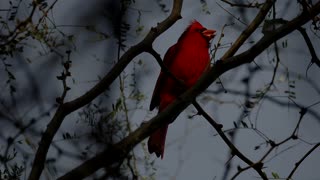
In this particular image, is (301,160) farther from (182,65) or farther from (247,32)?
(182,65)

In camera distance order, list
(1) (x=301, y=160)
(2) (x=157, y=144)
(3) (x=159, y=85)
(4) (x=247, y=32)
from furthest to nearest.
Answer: (3) (x=159, y=85)
(2) (x=157, y=144)
(4) (x=247, y=32)
(1) (x=301, y=160)

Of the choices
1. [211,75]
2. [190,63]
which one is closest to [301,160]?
[211,75]

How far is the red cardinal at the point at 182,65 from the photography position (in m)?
4.21

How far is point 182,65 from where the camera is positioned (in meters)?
4.33

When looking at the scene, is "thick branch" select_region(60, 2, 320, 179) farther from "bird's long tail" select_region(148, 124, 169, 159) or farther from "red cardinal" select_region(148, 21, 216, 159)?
"red cardinal" select_region(148, 21, 216, 159)

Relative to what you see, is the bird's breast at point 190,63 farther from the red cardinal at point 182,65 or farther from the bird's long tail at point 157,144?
the bird's long tail at point 157,144

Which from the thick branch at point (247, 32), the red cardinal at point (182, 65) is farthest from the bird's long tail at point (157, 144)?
the thick branch at point (247, 32)

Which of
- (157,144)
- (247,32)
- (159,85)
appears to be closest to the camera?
(247,32)

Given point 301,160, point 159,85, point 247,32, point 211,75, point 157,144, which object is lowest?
point 301,160

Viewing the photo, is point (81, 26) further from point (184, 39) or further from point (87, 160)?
point (184, 39)

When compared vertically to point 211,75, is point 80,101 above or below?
above

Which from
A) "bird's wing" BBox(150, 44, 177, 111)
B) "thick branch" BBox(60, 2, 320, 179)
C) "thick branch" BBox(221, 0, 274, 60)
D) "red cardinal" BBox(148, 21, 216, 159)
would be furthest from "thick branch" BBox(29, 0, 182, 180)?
"bird's wing" BBox(150, 44, 177, 111)

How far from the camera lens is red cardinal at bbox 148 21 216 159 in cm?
421

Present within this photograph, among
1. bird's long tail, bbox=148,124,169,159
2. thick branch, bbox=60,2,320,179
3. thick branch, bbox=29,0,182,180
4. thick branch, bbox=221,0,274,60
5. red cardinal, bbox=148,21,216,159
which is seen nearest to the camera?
thick branch, bbox=60,2,320,179
